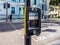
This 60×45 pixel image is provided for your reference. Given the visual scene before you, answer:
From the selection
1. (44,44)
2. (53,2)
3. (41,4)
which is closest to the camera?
(44,44)

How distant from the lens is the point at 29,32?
546 centimetres

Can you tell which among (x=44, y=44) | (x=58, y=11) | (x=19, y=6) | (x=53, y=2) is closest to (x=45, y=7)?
(x=19, y=6)

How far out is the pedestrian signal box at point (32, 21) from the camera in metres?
5.45

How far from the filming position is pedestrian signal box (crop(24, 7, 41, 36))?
5449mm

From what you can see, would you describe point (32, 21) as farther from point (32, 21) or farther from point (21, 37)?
point (21, 37)

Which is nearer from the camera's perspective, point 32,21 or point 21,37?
point 32,21

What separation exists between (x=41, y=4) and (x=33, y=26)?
52.8m

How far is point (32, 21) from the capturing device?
18.0 feet

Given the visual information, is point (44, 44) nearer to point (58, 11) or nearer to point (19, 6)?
point (19, 6)

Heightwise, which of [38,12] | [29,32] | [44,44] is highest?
[38,12]

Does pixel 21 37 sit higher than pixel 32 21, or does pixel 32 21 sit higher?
pixel 32 21

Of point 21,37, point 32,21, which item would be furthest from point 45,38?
point 32,21

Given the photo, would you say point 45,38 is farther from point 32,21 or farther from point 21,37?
point 32,21

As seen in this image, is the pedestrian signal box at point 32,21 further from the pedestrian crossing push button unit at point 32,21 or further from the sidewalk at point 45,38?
the sidewalk at point 45,38
